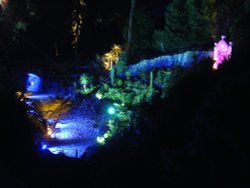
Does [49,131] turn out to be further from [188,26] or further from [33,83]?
[188,26]

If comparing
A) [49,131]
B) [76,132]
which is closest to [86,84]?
[76,132]

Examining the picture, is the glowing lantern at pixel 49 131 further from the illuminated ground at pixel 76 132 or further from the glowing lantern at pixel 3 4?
the glowing lantern at pixel 3 4

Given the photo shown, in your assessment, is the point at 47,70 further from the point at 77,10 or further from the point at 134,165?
the point at 134,165

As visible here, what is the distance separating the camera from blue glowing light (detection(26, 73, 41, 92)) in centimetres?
1853

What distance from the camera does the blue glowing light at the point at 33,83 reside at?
1853 centimetres

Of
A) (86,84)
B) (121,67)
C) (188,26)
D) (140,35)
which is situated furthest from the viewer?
(140,35)

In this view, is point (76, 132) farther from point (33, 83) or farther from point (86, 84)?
point (33, 83)

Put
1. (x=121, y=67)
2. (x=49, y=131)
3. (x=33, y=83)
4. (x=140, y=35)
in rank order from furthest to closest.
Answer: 1. (x=140, y=35)
2. (x=33, y=83)
3. (x=121, y=67)
4. (x=49, y=131)

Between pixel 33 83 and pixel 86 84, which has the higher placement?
pixel 33 83

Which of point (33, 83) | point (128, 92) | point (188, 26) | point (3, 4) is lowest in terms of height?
point (128, 92)

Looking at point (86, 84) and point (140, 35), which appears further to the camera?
point (140, 35)

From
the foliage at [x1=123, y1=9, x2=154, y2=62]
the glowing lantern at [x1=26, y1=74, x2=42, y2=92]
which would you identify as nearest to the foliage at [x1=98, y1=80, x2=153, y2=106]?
the foliage at [x1=123, y1=9, x2=154, y2=62]

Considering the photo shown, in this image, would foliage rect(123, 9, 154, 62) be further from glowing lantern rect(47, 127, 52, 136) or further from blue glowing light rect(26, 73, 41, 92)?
glowing lantern rect(47, 127, 52, 136)

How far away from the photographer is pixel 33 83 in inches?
735
